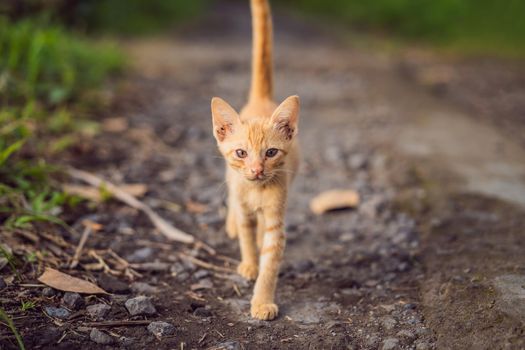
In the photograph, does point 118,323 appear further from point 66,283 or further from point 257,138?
point 257,138

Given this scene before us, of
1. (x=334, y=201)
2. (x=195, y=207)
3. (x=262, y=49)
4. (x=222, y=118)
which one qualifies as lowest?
(x=195, y=207)

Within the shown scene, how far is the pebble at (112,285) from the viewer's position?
278 cm

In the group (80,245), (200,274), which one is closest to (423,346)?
(200,274)

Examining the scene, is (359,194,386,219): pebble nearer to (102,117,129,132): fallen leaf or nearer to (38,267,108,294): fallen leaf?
(38,267,108,294): fallen leaf

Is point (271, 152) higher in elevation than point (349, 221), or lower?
higher

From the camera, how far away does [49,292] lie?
2611 millimetres

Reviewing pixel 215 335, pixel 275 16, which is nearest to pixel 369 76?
pixel 215 335

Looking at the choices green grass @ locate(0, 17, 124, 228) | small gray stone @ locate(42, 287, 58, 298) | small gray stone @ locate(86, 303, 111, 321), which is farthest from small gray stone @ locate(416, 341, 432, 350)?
green grass @ locate(0, 17, 124, 228)

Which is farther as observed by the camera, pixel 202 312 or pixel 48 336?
pixel 202 312

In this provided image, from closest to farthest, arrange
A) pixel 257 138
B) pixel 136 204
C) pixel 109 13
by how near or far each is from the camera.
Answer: pixel 257 138 → pixel 136 204 → pixel 109 13

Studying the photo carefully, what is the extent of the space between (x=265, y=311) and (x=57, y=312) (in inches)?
37.3

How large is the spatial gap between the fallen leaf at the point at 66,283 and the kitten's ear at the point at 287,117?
1.23 meters

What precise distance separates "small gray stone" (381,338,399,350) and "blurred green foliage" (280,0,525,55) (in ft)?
27.8

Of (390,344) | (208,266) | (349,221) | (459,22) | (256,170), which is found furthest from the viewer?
(459,22)
